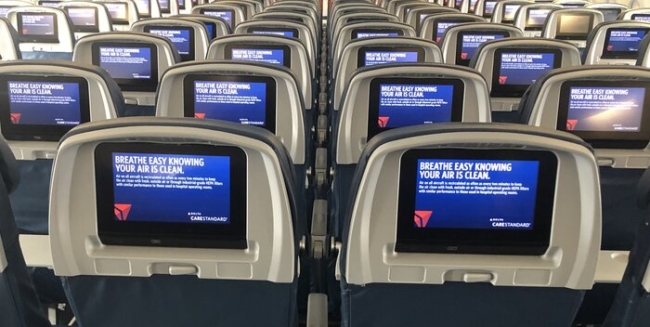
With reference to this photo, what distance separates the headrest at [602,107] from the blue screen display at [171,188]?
5.29 feet

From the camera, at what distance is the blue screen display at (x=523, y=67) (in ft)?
13.7

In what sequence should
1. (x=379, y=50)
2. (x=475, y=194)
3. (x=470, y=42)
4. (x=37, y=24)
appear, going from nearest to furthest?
1. (x=475, y=194)
2. (x=379, y=50)
3. (x=470, y=42)
4. (x=37, y=24)

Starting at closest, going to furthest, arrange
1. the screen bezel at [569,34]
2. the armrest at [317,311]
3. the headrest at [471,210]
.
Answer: the headrest at [471,210] → the armrest at [317,311] → the screen bezel at [569,34]

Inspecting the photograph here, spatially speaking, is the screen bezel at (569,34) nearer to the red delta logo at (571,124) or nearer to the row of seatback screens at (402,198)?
the red delta logo at (571,124)

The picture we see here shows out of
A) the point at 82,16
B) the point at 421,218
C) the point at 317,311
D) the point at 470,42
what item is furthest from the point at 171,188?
the point at 82,16

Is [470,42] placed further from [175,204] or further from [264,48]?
[175,204]

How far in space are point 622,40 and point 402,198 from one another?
5.02 metres

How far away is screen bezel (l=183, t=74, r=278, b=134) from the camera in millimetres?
Answer: 2891

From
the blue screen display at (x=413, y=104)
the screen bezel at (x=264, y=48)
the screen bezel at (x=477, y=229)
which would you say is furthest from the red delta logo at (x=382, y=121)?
the screen bezel at (x=264, y=48)

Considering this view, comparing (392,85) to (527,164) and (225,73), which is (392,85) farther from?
(527,164)

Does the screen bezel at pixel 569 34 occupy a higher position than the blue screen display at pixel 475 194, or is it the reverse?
the blue screen display at pixel 475 194

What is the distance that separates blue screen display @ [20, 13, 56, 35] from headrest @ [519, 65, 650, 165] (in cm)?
537

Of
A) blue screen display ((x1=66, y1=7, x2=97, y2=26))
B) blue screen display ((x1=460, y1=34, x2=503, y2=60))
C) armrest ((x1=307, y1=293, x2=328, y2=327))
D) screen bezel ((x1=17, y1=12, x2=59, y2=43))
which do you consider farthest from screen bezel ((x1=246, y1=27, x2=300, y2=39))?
armrest ((x1=307, y1=293, x2=328, y2=327))

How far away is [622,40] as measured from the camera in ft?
19.4
